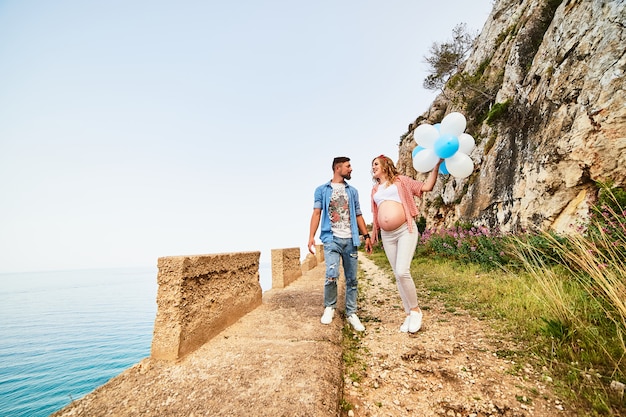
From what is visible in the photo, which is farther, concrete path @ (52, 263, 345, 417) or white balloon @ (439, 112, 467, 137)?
white balloon @ (439, 112, 467, 137)

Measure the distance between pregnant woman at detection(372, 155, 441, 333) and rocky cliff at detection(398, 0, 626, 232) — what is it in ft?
15.3

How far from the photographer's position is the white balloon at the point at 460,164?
3059 mm

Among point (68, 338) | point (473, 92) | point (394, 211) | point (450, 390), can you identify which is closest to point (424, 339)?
point (450, 390)

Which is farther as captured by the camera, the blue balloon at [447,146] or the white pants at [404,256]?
the blue balloon at [447,146]

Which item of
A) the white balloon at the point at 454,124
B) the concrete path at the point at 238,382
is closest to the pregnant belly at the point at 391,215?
the white balloon at the point at 454,124

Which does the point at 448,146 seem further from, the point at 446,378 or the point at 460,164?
the point at 446,378

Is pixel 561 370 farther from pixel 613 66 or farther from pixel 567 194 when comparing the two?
pixel 613 66

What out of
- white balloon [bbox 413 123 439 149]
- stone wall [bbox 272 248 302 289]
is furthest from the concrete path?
stone wall [bbox 272 248 302 289]

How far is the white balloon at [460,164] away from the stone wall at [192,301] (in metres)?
2.91

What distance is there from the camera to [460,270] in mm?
6688

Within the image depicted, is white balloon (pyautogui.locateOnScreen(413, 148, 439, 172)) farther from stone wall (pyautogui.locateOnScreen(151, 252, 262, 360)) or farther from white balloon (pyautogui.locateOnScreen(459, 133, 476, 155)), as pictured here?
stone wall (pyautogui.locateOnScreen(151, 252, 262, 360))

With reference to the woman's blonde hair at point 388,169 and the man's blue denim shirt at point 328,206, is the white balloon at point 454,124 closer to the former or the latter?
the woman's blonde hair at point 388,169

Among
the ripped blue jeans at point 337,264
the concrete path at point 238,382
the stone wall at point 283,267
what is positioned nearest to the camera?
the concrete path at point 238,382

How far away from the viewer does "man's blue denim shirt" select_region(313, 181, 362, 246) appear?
10.4ft
